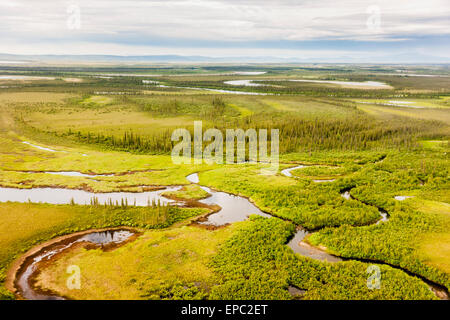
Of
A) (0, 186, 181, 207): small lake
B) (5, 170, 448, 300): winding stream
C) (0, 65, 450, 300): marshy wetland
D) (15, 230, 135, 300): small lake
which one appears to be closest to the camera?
(15, 230, 135, 300): small lake

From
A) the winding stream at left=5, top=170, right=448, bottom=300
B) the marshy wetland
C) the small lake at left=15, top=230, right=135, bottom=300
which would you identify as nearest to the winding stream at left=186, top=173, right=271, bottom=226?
the winding stream at left=5, top=170, right=448, bottom=300

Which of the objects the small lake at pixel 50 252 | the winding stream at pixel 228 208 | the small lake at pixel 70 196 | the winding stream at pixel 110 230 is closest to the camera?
the small lake at pixel 50 252

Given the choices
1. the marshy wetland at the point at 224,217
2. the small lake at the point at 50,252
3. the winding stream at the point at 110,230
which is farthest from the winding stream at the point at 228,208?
the small lake at the point at 50,252

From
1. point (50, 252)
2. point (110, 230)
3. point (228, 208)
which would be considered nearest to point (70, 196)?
point (110, 230)

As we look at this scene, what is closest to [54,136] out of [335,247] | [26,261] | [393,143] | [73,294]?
[26,261]

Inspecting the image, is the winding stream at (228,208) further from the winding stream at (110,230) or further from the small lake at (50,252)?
the small lake at (50,252)

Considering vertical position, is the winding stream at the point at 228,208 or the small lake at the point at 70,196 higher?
the small lake at the point at 70,196

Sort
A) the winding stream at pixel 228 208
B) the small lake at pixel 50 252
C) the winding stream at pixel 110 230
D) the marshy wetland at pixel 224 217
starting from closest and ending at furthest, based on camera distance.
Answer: the small lake at pixel 50 252 → the marshy wetland at pixel 224 217 → the winding stream at pixel 110 230 → the winding stream at pixel 228 208

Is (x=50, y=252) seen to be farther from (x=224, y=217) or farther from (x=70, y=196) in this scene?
(x=224, y=217)

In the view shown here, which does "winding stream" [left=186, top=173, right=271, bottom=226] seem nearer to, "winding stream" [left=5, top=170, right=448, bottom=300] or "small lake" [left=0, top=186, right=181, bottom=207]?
"winding stream" [left=5, top=170, right=448, bottom=300]
